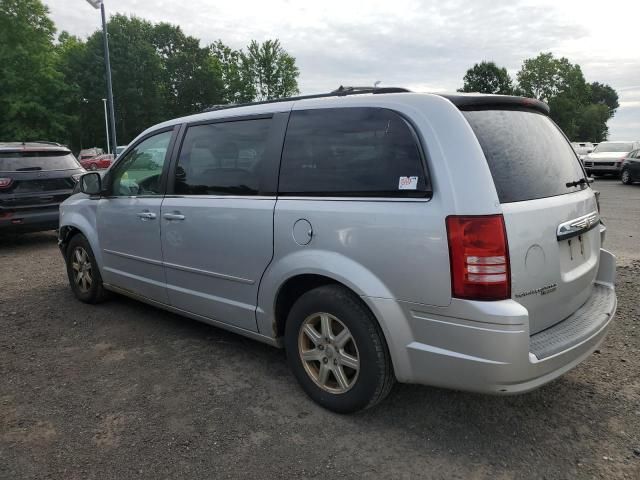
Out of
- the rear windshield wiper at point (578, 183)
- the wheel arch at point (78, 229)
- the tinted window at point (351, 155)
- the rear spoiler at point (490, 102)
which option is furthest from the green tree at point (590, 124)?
the tinted window at point (351, 155)

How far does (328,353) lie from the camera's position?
2994 mm

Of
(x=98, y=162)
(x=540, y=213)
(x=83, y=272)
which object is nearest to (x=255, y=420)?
(x=540, y=213)

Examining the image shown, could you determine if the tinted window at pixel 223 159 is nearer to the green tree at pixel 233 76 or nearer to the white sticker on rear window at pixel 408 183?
the white sticker on rear window at pixel 408 183

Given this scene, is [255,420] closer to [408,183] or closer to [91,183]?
[408,183]

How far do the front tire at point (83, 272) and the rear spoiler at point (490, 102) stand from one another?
12.2 feet

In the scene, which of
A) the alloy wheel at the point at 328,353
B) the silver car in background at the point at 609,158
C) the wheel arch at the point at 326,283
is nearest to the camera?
the wheel arch at the point at 326,283

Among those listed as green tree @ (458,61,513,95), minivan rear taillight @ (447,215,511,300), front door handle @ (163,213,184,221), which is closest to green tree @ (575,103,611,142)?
green tree @ (458,61,513,95)

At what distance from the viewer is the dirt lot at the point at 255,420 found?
8.45 ft

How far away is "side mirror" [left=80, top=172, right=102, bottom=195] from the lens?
4760mm

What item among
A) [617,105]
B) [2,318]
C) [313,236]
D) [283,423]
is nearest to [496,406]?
[283,423]

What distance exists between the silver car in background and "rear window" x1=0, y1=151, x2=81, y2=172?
1976 cm

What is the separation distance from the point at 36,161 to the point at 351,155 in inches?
281

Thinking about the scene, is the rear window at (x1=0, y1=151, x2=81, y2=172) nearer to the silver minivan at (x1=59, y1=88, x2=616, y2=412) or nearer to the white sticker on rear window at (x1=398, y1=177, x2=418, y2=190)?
the silver minivan at (x1=59, y1=88, x2=616, y2=412)

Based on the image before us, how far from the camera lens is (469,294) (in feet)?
7.94
